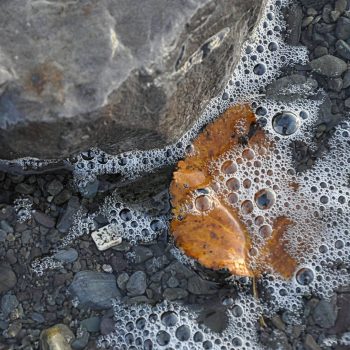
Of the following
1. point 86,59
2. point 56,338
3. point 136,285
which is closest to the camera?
point 86,59

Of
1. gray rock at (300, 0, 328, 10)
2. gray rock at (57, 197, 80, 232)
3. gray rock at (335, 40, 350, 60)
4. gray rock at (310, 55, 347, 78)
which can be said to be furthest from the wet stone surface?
gray rock at (300, 0, 328, 10)

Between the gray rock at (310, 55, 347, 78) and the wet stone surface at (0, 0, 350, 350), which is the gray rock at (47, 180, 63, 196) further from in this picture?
the gray rock at (310, 55, 347, 78)

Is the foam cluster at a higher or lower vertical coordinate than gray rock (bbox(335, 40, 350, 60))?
lower

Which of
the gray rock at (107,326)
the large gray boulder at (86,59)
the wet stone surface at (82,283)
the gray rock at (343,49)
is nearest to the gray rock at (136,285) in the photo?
the wet stone surface at (82,283)

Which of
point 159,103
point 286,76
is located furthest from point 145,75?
point 286,76

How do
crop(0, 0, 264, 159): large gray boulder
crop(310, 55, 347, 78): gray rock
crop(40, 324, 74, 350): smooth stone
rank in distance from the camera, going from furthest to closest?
crop(310, 55, 347, 78): gray rock → crop(40, 324, 74, 350): smooth stone → crop(0, 0, 264, 159): large gray boulder

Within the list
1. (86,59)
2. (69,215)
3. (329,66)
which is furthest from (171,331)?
(329,66)

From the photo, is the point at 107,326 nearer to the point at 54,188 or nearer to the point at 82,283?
the point at 82,283
